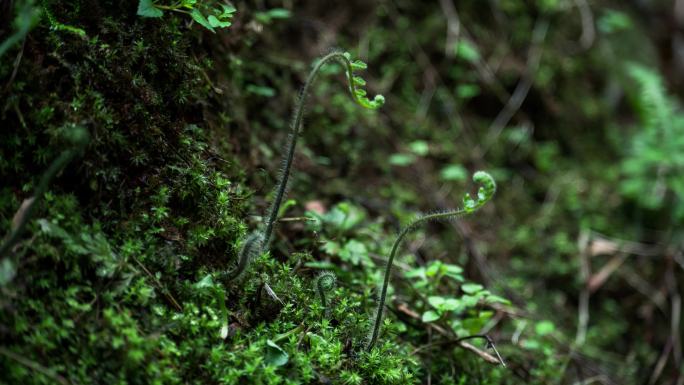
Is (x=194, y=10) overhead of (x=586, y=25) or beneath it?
overhead

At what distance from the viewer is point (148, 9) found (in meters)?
2.21

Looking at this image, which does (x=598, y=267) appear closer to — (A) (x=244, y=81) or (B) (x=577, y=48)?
(B) (x=577, y=48)

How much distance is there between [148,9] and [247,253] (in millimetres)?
1138

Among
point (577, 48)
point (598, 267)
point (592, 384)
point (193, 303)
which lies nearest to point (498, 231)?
point (598, 267)

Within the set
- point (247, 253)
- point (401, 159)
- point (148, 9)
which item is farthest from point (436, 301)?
point (148, 9)

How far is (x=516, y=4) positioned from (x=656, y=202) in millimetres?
2204

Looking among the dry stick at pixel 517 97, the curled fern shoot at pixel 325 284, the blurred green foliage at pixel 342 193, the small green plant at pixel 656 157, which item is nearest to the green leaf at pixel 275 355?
the blurred green foliage at pixel 342 193

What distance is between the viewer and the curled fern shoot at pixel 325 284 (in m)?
2.17

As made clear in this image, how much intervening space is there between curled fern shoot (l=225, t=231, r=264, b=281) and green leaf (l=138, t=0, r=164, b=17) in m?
1.04

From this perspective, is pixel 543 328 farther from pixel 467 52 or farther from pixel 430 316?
pixel 467 52

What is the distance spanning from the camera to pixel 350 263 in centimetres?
275

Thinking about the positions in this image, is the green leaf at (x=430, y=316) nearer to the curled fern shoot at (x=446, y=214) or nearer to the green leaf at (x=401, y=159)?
the curled fern shoot at (x=446, y=214)

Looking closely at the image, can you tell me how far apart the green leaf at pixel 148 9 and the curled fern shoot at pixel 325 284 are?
1321mm

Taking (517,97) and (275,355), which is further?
(517,97)
